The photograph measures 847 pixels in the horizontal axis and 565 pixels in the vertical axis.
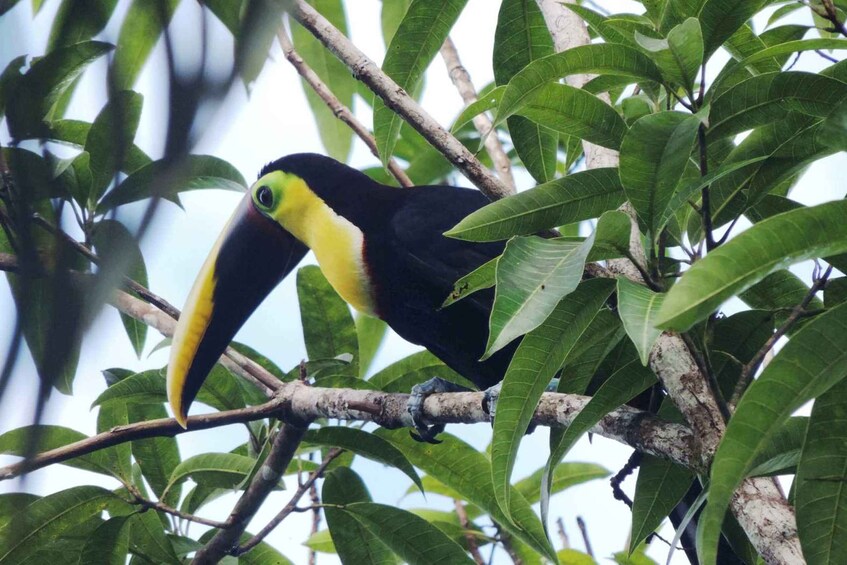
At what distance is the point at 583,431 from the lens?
0.75 metres

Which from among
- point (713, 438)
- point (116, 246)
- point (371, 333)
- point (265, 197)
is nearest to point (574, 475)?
point (371, 333)

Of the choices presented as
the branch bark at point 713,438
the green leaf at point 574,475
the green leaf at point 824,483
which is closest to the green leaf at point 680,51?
the branch bark at point 713,438

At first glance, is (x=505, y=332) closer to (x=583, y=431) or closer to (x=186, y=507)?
(x=583, y=431)

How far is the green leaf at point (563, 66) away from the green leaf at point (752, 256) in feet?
0.84

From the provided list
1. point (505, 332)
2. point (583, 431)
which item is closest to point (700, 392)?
point (583, 431)

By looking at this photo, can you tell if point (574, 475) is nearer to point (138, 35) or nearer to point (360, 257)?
point (360, 257)

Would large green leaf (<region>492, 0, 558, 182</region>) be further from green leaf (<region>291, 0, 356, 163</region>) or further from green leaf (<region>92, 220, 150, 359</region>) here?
green leaf (<region>92, 220, 150, 359</region>)

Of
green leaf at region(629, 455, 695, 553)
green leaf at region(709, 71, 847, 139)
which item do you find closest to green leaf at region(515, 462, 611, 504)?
green leaf at region(629, 455, 695, 553)

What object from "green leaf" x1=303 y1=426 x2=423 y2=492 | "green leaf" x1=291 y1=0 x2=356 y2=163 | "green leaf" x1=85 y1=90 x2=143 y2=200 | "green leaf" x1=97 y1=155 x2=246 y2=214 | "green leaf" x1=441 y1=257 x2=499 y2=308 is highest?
"green leaf" x1=291 y1=0 x2=356 y2=163

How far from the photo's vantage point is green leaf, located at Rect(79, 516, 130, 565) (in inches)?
40.1

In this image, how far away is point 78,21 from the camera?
41 cm

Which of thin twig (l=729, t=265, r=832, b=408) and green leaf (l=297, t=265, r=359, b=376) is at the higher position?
green leaf (l=297, t=265, r=359, b=376)

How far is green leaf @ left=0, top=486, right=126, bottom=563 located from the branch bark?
65 cm

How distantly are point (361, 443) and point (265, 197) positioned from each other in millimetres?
582
